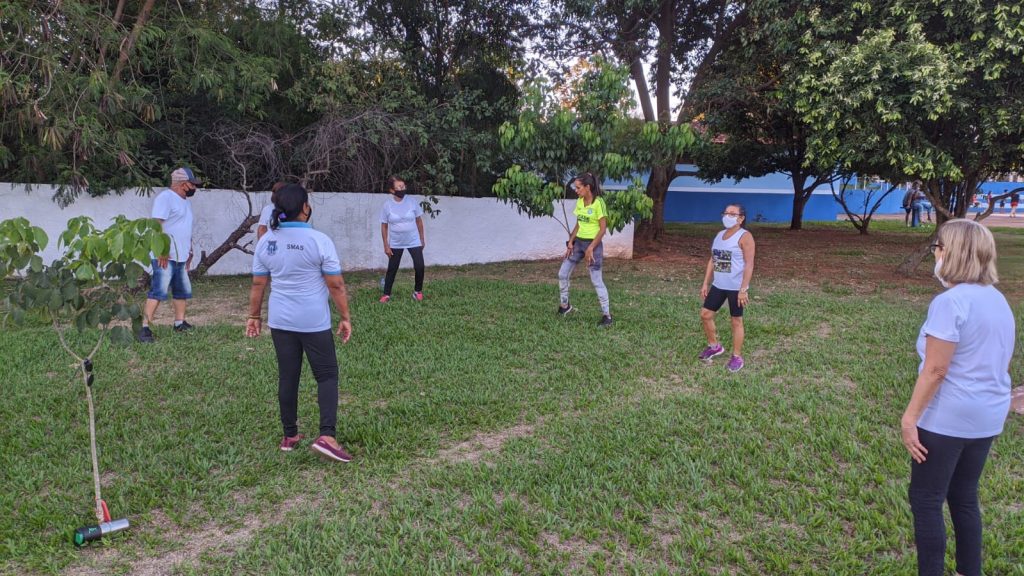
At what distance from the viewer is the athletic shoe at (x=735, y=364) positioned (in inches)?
221

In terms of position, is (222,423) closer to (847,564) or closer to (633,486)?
(633,486)

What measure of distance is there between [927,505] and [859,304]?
6962 millimetres

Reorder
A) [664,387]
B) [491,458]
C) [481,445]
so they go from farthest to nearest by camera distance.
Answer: [664,387]
[481,445]
[491,458]

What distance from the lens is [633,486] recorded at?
3.55 meters

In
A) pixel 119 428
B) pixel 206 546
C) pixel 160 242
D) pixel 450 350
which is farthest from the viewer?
pixel 450 350

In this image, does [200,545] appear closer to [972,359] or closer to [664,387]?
[972,359]

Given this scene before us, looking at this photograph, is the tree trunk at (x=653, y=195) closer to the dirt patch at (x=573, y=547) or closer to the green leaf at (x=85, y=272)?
the dirt patch at (x=573, y=547)

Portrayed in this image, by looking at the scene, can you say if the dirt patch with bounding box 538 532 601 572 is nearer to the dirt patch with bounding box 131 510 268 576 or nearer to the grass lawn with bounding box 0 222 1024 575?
the grass lawn with bounding box 0 222 1024 575

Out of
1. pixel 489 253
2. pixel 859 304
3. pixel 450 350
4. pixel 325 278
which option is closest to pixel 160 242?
pixel 325 278

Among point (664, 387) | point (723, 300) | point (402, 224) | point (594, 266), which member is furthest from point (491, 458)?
point (402, 224)

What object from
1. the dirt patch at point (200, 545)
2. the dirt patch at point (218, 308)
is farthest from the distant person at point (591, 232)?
the dirt patch at point (200, 545)

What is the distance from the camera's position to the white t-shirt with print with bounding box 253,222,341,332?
3.61 meters

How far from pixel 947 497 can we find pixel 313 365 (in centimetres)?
299

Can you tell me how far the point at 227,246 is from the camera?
10016 mm
